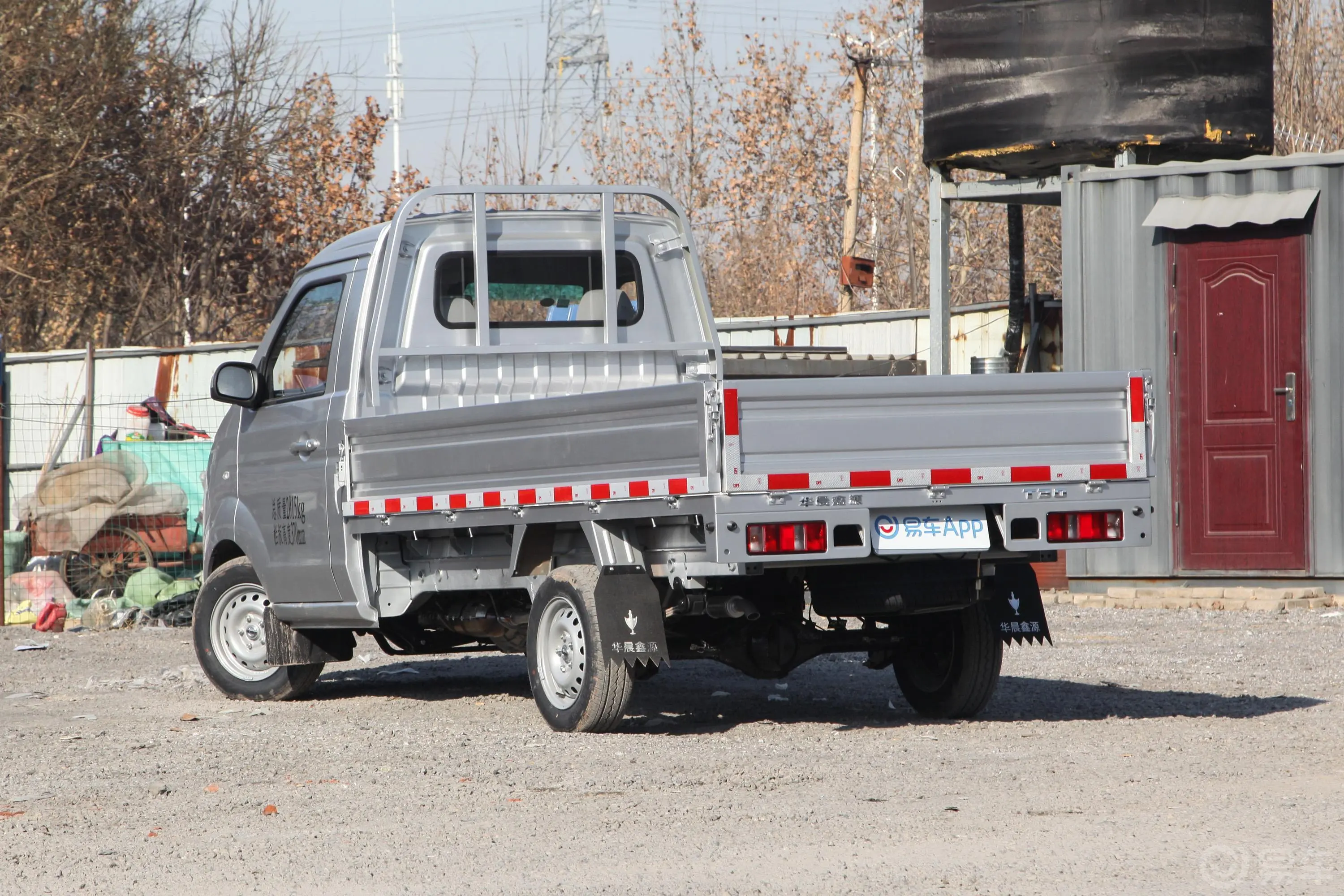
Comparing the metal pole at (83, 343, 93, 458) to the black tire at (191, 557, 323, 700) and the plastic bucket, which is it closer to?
the plastic bucket

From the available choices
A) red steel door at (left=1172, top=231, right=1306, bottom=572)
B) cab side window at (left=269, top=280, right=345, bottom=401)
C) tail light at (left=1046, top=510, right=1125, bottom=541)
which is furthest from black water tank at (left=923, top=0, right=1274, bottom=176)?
tail light at (left=1046, top=510, right=1125, bottom=541)

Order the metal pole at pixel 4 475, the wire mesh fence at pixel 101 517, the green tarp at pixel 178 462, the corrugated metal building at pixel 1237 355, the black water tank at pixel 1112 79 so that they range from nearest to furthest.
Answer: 1. the corrugated metal building at pixel 1237 355
2. the metal pole at pixel 4 475
3. the wire mesh fence at pixel 101 517
4. the black water tank at pixel 1112 79
5. the green tarp at pixel 178 462

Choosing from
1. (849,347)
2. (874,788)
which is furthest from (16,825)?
(849,347)

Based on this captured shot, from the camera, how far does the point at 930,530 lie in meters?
6.91

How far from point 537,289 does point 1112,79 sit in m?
7.92

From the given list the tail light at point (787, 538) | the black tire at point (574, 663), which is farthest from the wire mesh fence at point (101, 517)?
the tail light at point (787, 538)

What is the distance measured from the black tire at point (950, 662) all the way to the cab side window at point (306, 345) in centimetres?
317

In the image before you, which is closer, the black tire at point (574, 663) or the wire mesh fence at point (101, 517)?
the black tire at point (574, 663)

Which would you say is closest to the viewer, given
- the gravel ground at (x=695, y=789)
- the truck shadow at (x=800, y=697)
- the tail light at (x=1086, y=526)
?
the gravel ground at (x=695, y=789)

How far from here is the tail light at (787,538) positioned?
657 cm

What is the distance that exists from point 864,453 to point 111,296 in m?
23.8

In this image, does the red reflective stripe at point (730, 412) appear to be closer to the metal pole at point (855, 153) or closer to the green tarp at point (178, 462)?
the green tarp at point (178, 462)

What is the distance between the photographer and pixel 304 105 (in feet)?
95.6

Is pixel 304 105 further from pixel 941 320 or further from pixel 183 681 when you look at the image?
pixel 183 681
